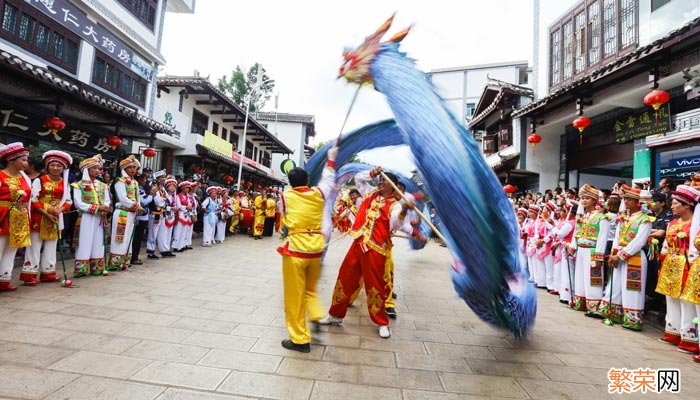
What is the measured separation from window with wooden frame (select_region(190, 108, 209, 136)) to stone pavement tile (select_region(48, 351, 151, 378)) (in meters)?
14.2

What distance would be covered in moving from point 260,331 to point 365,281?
46.7 inches

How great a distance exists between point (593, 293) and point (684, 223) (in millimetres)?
1593

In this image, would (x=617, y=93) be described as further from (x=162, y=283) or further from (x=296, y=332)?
(x=162, y=283)

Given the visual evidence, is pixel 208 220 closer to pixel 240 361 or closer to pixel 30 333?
pixel 30 333

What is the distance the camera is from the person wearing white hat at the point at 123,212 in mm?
5781

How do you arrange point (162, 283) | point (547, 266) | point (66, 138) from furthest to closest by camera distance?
point (66, 138), point (547, 266), point (162, 283)

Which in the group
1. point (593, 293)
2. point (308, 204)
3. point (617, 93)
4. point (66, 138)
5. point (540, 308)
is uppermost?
point (617, 93)

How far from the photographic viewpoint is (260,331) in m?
3.60

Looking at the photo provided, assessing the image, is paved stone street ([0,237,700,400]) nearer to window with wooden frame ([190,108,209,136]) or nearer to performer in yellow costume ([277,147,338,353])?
performer in yellow costume ([277,147,338,353])

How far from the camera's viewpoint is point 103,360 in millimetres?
2703

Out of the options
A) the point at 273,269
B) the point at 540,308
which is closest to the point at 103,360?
the point at 273,269

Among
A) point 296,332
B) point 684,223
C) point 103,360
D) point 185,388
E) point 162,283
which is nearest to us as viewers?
point 185,388

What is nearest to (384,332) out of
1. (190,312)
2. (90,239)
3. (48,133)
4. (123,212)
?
(190,312)

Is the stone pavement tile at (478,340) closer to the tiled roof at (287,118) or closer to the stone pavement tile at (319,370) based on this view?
the stone pavement tile at (319,370)
